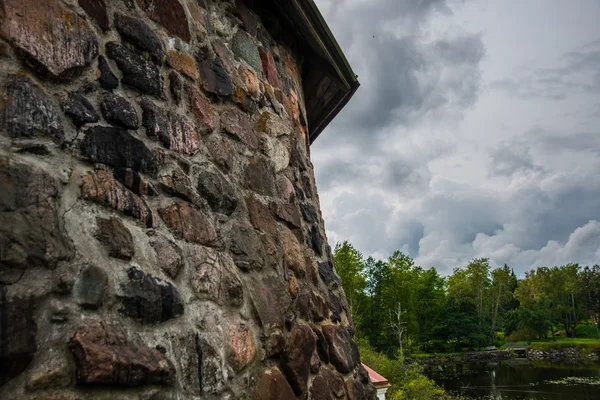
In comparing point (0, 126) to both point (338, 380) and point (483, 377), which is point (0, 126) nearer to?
point (338, 380)

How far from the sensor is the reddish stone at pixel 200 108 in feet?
6.09

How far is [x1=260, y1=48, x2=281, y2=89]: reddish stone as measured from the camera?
265cm

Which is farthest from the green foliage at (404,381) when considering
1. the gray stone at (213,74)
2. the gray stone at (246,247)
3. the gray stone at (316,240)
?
the gray stone at (213,74)

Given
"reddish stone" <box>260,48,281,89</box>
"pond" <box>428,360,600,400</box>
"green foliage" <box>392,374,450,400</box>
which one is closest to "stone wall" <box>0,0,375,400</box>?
"reddish stone" <box>260,48,281,89</box>

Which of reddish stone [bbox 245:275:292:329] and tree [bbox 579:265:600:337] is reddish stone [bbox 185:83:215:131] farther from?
tree [bbox 579:265:600:337]

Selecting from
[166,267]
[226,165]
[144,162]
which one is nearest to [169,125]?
[144,162]

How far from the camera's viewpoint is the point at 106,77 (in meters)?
1.47

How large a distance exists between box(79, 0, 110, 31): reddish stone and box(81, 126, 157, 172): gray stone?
1.36 feet

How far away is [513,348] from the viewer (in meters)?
39.8

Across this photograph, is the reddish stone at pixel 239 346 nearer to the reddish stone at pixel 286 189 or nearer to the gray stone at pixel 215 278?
the gray stone at pixel 215 278

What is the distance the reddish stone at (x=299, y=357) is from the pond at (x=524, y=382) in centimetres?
1932

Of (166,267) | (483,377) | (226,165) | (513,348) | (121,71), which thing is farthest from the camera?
(513,348)

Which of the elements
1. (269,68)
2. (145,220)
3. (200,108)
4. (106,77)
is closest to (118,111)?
(106,77)

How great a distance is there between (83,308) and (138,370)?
22cm
